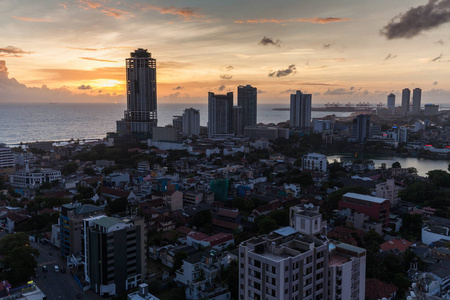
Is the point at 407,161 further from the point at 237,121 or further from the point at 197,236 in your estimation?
the point at 197,236

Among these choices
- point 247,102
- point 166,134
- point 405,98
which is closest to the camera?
point 166,134

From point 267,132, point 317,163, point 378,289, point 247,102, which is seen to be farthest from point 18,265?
point 247,102

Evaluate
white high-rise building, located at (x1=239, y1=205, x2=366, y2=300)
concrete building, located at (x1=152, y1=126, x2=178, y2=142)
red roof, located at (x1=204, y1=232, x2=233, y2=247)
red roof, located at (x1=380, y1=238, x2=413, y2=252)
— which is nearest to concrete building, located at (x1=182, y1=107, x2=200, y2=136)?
concrete building, located at (x1=152, y1=126, x2=178, y2=142)

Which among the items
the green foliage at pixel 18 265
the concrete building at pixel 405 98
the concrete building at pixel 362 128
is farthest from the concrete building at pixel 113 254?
the concrete building at pixel 405 98

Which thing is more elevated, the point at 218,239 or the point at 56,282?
the point at 218,239

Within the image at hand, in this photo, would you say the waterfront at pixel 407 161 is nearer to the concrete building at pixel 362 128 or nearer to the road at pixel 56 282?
the concrete building at pixel 362 128

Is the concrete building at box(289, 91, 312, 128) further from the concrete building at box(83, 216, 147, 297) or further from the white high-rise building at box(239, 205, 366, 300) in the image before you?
the white high-rise building at box(239, 205, 366, 300)

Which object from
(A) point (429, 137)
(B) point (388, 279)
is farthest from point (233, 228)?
(A) point (429, 137)
